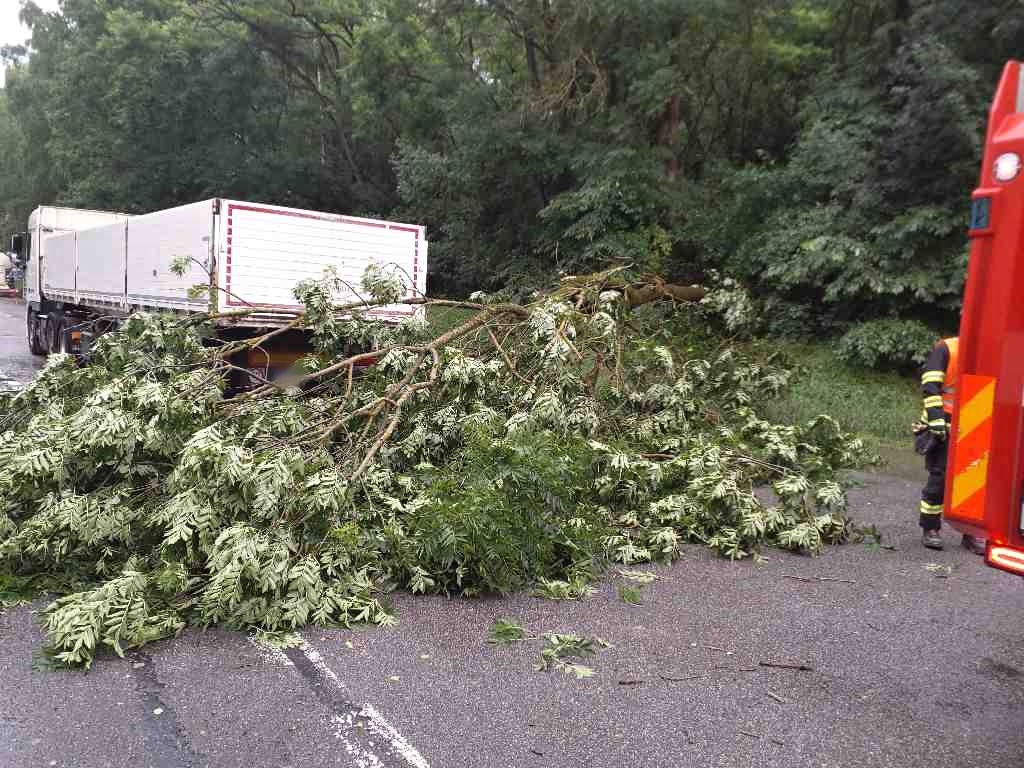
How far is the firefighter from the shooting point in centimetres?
575

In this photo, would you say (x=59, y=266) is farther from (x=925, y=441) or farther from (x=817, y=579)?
(x=925, y=441)

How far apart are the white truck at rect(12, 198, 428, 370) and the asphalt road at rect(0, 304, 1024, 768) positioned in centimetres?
407

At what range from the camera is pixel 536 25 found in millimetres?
16719

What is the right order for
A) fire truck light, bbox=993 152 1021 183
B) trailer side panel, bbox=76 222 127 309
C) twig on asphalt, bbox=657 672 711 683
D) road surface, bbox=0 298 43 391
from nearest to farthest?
fire truck light, bbox=993 152 1021 183 < twig on asphalt, bbox=657 672 711 683 < trailer side panel, bbox=76 222 127 309 < road surface, bbox=0 298 43 391

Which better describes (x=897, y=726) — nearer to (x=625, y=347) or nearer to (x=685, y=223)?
(x=625, y=347)

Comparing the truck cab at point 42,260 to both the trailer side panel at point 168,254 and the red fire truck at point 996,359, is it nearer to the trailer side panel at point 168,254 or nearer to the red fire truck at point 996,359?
the trailer side panel at point 168,254

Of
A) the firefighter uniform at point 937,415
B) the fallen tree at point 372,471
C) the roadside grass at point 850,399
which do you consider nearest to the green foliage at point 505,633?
the fallen tree at point 372,471

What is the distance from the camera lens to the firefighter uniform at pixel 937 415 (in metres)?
5.75

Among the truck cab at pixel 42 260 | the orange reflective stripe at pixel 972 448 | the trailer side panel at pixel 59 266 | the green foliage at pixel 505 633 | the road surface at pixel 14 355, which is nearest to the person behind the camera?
the orange reflective stripe at pixel 972 448

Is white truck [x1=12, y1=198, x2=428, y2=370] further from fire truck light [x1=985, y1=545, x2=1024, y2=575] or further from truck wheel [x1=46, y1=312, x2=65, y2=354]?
fire truck light [x1=985, y1=545, x2=1024, y2=575]

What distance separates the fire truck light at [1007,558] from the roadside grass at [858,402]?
5.95 metres

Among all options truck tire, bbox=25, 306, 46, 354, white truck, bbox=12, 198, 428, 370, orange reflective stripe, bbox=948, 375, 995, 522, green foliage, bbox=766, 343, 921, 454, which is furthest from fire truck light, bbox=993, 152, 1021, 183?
truck tire, bbox=25, 306, 46, 354

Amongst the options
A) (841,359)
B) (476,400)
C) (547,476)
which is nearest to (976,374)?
(547,476)

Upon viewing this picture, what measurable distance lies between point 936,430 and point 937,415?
11cm
